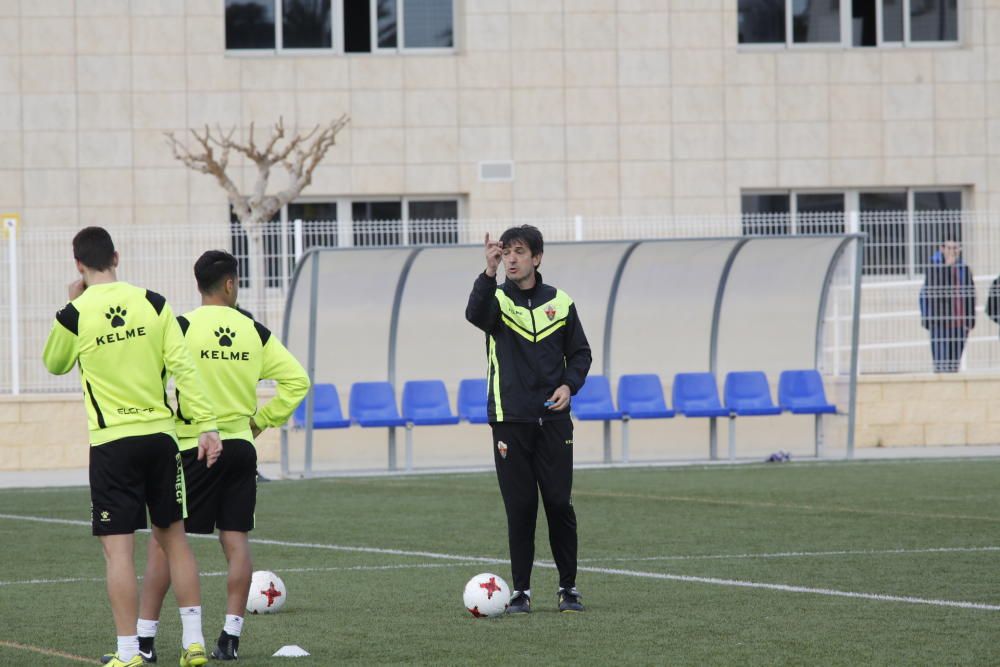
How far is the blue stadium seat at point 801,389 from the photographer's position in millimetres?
19641

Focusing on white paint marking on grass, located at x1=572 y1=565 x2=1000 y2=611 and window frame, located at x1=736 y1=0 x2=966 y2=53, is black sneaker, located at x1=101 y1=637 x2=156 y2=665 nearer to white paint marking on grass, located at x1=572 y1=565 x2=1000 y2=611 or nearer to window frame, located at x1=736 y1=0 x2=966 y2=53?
white paint marking on grass, located at x1=572 y1=565 x2=1000 y2=611

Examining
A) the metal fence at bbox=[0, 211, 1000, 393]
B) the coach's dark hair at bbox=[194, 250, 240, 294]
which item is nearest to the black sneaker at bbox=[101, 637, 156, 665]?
the coach's dark hair at bbox=[194, 250, 240, 294]

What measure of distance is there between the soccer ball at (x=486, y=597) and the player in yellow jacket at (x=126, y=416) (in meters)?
1.70

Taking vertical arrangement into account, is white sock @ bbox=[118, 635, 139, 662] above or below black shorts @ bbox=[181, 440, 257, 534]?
below

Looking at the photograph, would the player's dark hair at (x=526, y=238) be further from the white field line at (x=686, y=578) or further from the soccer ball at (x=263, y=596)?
the white field line at (x=686, y=578)

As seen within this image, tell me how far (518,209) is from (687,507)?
49.4 ft

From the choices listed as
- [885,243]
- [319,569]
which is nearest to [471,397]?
[885,243]

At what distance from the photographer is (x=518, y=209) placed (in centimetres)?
2855

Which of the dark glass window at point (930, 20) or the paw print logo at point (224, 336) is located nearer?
the paw print logo at point (224, 336)

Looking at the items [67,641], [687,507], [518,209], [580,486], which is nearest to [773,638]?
[67,641]

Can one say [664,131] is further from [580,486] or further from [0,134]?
[580,486]

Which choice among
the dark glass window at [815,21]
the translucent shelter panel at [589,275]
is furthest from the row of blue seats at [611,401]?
the dark glass window at [815,21]

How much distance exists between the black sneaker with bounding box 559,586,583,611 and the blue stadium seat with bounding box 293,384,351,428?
1016 centimetres

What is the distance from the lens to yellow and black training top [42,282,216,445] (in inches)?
267
